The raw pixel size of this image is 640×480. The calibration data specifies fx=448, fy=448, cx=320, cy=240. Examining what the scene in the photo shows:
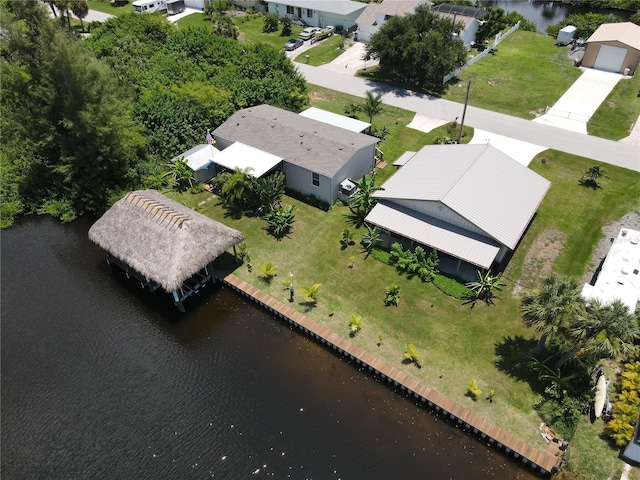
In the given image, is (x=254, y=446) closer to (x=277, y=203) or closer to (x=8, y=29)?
(x=277, y=203)

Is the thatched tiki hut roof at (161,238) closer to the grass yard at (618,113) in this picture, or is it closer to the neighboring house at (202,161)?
the neighboring house at (202,161)

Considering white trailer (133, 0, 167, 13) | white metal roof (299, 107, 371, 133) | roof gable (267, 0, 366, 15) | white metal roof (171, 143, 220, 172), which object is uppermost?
roof gable (267, 0, 366, 15)

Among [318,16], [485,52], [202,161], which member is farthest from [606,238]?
[318,16]

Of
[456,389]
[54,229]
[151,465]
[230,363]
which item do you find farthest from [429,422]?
[54,229]

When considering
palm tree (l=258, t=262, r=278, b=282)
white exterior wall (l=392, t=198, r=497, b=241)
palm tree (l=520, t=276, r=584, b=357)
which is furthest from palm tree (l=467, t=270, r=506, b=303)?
palm tree (l=258, t=262, r=278, b=282)

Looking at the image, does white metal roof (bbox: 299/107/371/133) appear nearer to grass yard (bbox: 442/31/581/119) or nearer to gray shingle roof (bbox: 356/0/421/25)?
grass yard (bbox: 442/31/581/119)

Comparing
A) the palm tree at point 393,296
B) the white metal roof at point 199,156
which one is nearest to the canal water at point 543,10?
the white metal roof at point 199,156
